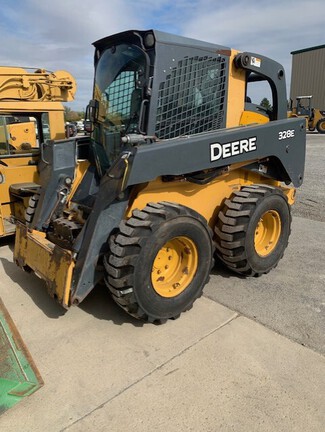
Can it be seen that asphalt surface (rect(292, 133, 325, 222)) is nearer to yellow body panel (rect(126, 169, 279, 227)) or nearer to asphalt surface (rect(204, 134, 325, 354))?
asphalt surface (rect(204, 134, 325, 354))

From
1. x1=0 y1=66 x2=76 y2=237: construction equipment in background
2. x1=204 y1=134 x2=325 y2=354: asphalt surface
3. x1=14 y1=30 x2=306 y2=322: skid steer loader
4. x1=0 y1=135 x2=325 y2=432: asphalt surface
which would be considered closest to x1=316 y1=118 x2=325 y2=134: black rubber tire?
x1=204 y1=134 x2=325 y2=354: asphalt surface

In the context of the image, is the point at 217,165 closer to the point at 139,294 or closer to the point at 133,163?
the point at 133,163

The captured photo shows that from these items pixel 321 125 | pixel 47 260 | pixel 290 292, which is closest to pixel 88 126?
pixel 47 260

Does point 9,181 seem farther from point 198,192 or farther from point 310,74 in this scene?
point 310,74

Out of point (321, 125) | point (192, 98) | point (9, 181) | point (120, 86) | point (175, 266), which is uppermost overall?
point (321, 125)

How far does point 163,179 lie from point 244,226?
3.09 ft

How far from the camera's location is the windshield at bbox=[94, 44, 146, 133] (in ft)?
10.8

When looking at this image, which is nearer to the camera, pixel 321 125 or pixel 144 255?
pixel 144 255

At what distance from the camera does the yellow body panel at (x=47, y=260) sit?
274cm

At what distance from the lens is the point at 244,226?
136 inches

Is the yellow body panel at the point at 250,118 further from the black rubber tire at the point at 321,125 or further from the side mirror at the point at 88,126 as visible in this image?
the black rubber tire at the point at 321,125

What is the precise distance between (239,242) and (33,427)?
7.43 ft

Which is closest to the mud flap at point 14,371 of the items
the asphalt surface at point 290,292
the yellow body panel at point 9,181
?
the asphalt surface at point 290,292

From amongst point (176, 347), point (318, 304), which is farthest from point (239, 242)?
point (176, 347)
